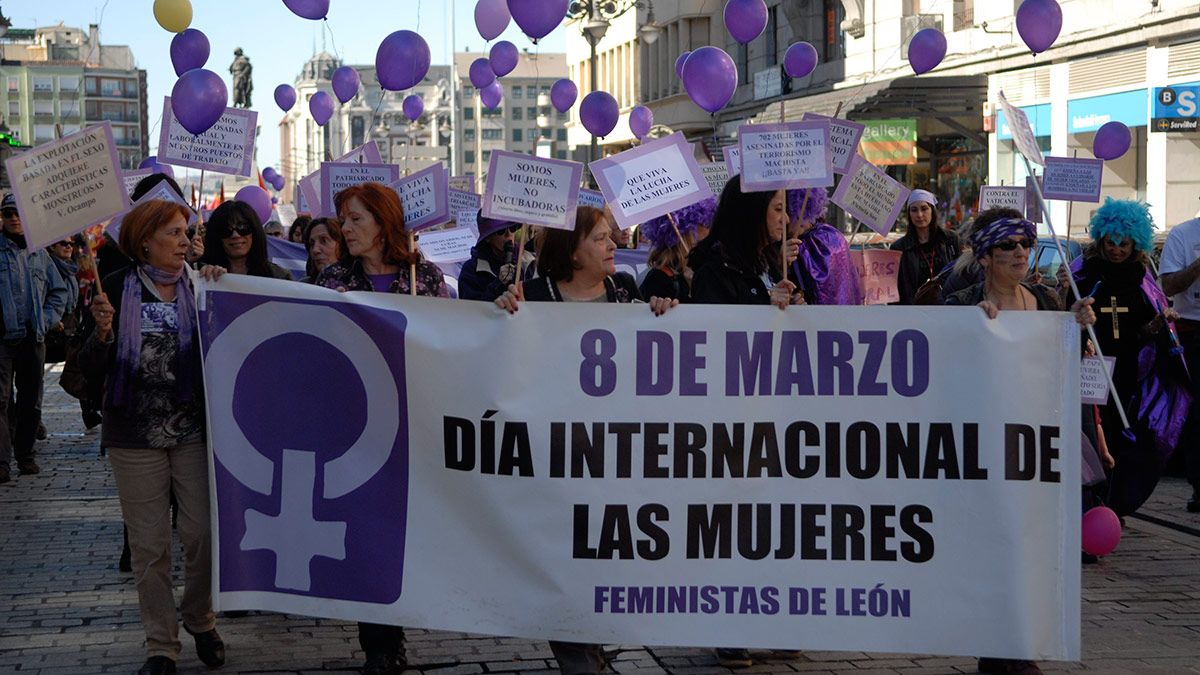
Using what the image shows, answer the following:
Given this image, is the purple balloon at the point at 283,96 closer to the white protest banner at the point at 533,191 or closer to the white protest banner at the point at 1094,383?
the white protest banner at the point at 1094,383

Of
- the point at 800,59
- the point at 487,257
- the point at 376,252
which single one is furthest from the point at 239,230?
the point at 800,59

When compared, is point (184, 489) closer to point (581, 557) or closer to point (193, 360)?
point (193, 360)

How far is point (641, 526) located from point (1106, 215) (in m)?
4.70

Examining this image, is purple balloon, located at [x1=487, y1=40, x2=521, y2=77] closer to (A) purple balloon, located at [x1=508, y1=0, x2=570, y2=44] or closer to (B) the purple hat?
(A) purple balloon, located at [x1=508, y1=0, x2=570, y2=44]

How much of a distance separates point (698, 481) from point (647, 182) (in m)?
1.45

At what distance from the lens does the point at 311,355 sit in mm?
5867

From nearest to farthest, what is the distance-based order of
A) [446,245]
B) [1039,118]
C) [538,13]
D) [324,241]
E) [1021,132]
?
[1021,132]
[324,241]
[446,245]
[538,13]
[1039,118]

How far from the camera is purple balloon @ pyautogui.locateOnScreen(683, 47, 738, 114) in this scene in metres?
11.8

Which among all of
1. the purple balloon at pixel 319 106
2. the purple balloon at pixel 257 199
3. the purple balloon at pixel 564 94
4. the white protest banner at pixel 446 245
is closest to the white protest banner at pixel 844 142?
the white protest banner at pixel 446 245

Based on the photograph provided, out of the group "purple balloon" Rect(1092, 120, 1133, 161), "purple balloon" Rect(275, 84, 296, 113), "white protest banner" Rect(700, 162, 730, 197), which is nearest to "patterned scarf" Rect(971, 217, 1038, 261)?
"white protest banner" Rect(700, 162, 730, 197)

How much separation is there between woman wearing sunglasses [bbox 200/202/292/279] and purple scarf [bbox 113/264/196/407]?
112cm

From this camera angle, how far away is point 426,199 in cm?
710

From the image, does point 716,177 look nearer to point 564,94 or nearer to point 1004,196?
point 1004,196

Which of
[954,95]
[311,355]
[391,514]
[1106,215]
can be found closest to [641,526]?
[391,514]
